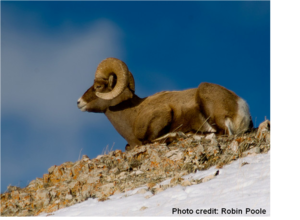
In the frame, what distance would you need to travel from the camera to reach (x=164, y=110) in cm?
1219

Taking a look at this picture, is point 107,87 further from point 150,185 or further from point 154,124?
point 150,185

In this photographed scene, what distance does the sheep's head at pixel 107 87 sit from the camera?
504 inches

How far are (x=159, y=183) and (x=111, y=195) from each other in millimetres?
896

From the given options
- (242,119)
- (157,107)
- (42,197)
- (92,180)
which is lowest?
(42,197)

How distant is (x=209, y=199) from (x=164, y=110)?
6.21 m

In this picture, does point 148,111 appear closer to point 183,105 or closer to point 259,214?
point 183,105

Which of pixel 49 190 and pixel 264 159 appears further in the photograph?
pixel 49 190

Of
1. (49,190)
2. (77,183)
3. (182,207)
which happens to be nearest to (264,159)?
(182,207)

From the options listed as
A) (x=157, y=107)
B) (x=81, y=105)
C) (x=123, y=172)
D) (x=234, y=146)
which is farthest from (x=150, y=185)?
(x=81, y=105)

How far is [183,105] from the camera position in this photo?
12.2 meters

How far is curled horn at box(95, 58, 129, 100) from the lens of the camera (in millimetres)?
12734

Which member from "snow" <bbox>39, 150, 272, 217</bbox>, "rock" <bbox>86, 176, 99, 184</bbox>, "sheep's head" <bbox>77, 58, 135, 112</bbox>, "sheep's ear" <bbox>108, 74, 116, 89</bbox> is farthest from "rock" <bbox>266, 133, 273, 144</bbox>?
"sheep's ear" <bbox>108, 74, 116, 89</bbox>

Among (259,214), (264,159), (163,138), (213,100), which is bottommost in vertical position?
(259,214)

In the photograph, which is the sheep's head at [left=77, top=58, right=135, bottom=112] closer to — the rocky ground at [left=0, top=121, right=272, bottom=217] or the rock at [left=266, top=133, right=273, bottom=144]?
the rocky ground at [left=0, top=121, right=272, bottom=217]
